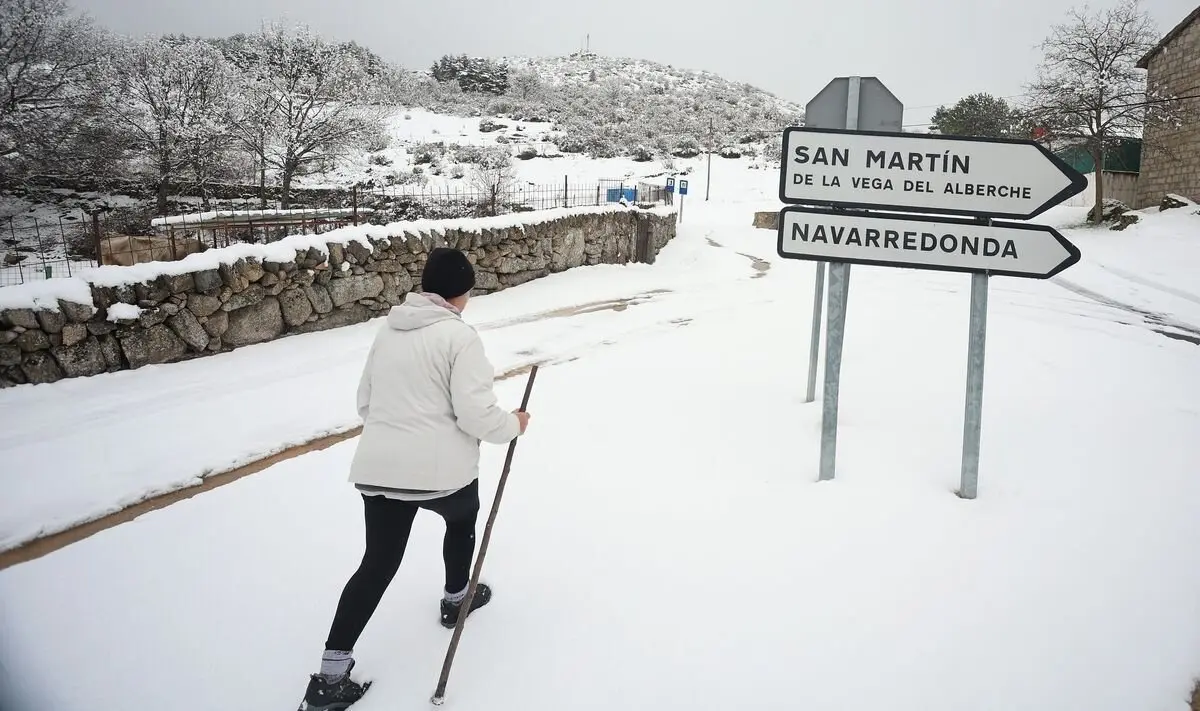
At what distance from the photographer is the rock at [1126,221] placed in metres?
19.0

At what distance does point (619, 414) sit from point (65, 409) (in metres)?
4.82

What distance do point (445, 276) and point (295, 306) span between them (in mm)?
6638

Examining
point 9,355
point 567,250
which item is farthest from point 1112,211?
point 9,355

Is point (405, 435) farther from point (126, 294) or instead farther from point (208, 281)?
point (208, 281)

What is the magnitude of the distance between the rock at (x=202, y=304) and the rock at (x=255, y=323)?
233mm

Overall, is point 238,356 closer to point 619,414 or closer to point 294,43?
point 619,414

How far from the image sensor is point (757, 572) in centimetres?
314

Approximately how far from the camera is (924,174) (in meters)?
3.56

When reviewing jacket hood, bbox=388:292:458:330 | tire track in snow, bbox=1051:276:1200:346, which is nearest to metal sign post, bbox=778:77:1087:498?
jacket hood, bbox=388:292:458:330

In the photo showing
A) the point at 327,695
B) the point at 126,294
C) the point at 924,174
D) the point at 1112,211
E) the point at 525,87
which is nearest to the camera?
the point at 327,695

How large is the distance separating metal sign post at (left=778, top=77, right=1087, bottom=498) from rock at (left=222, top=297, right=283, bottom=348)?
6.54 metres

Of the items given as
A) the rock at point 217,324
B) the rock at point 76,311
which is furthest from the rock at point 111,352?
the rock at point 217,324

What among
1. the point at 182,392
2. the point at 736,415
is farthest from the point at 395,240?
the point at 736,415

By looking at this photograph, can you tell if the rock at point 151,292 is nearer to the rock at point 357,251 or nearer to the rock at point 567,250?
the rock at point 357,251
